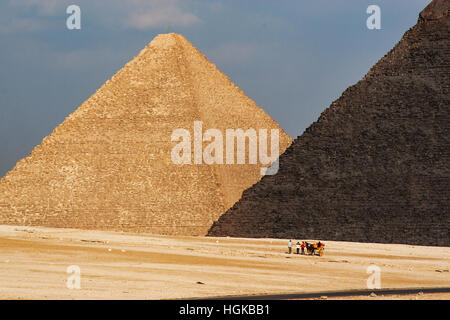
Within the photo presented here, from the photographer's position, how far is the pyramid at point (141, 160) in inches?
3162

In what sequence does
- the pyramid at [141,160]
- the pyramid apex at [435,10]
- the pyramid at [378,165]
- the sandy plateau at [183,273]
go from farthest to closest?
the pyramid at [141,160], the pyramid apex at [435,10], the pyramid at [378,165], the sandy plateau at [183,273]

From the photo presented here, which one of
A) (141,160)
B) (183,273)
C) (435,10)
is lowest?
(183,273)

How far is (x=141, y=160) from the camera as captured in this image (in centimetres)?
8581

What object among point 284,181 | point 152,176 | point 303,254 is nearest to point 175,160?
point 152,176

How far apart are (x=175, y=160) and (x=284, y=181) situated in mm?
18203

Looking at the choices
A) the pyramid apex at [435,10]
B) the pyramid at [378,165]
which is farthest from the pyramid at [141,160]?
the pyramid apex at [435,10]

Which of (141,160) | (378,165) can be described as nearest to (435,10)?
(378,165)

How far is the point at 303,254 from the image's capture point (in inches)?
1630

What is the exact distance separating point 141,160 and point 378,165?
2589 cm

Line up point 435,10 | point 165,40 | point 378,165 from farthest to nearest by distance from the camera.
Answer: point 165,40 < point 435,10 < point 378,165

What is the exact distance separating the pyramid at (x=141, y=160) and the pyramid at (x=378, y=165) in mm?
10748

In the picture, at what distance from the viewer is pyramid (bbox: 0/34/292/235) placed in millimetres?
80312

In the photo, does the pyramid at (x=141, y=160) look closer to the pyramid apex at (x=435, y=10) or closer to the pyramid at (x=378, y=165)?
the pyramid at (x=378, y=165)

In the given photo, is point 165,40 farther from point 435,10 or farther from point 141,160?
point 435,10
